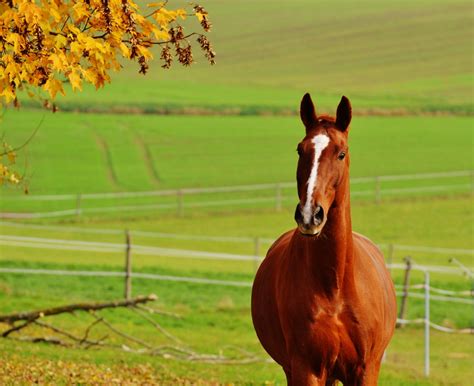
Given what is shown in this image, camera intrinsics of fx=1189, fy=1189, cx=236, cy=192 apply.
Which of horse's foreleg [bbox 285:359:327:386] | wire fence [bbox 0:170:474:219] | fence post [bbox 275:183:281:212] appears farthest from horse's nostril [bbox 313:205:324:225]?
fence post [bbox 275:183:281:212]

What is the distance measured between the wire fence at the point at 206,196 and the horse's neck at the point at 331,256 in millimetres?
32884

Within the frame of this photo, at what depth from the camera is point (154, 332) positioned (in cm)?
2028

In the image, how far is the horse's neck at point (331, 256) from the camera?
737 centimetres

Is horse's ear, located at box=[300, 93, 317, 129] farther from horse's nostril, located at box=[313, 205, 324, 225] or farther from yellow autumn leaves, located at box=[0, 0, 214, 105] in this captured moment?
yellow autumn leaves, located at box=[0, 0, 214, 105]

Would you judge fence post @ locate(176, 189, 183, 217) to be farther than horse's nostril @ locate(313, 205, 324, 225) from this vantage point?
Yes

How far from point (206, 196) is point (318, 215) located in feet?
127

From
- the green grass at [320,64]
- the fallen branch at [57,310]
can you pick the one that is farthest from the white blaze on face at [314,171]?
the green grass at [320,64]

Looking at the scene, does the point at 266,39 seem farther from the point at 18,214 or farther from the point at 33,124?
the point at 18,214

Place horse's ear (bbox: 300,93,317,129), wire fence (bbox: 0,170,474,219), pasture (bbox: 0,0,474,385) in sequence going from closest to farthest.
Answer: horse's ear (bbox: 300,93,317,129) → pasture (bbox: 0,0,474,385) → wire fence (bbox: 0,170,474,219)

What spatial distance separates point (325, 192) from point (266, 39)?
314 ft

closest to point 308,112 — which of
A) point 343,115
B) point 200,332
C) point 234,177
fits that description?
point 343,115

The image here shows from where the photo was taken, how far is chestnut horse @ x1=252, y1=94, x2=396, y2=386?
7.06 metres

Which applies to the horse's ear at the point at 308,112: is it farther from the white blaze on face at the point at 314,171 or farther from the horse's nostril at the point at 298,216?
the horse's nostril at the point at 298,216

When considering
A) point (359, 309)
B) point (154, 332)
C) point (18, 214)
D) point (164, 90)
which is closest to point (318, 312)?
point (359, 309)
